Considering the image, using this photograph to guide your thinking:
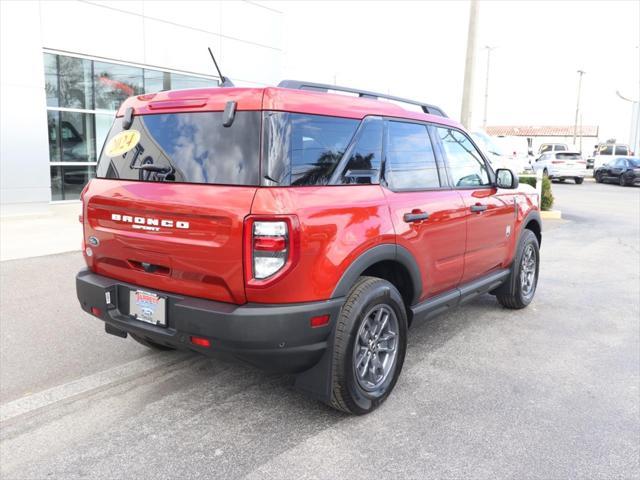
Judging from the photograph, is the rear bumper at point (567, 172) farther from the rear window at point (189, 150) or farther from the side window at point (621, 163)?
the rear window at point (189, 150)

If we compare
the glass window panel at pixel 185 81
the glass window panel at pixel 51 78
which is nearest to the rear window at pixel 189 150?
the glass window panel at pixel 51 78

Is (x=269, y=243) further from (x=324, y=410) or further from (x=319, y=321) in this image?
(x=324, y=410)

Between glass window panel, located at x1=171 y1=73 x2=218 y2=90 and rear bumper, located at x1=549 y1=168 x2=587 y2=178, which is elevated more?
glass window panel, located at x1=171 y1=73 x2=218 y2=90

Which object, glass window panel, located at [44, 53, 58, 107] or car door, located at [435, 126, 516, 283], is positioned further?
glass window panel, located at [44, 53, 58, 107]

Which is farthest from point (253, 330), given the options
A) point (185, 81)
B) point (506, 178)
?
point (185, 81)

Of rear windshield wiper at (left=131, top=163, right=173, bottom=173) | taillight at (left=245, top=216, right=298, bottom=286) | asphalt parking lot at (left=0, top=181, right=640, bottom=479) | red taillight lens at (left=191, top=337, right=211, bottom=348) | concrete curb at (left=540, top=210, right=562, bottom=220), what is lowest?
asphalt parking lot at (left=0, top=181, right=640, bottom=479)

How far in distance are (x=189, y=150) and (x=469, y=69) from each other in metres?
11.5

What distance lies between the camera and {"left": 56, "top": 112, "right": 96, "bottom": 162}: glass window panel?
1231cm

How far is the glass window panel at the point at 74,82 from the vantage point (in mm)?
11828

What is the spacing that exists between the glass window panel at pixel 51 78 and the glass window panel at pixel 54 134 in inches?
9.3

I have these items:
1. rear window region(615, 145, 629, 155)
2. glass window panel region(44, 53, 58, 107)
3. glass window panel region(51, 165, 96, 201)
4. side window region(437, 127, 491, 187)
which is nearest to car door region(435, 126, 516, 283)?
side window region(437, 127, 491, 187)

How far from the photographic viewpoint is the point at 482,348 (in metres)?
4.64

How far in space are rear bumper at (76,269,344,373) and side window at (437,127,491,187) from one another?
1.87 metres

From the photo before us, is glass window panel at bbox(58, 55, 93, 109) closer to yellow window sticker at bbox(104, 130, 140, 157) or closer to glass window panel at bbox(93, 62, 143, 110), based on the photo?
glass window panel at bbox(93, 62, 143, 110)
